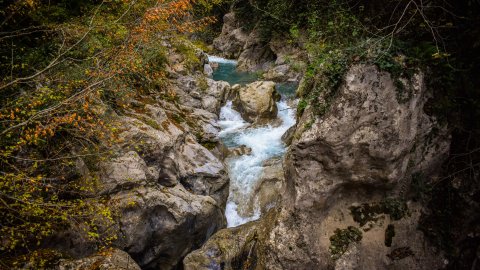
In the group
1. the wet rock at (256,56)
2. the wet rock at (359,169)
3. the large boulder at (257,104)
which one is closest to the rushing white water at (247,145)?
the large boulder at (257,104)

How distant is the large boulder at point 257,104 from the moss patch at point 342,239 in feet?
30.6

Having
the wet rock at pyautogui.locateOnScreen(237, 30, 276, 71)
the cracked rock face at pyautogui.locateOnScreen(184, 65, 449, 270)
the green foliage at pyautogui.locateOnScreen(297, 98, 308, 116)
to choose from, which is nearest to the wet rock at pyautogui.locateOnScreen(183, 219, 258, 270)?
the cracked rock face at pyautogui.locateOnScreen(184, 65, 449, 270)

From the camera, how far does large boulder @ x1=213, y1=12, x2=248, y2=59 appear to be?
3296 centimetres

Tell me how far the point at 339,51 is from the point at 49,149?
6754 mm

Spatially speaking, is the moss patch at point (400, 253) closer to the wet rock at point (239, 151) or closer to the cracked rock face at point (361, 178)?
the cracked rock face at point (361, 178)

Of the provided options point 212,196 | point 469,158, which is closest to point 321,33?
point 469,158

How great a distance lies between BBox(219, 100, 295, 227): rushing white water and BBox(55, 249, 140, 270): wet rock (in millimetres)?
4494

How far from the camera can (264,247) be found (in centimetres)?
701

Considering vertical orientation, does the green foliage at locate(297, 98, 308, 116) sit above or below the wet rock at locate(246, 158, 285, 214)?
above

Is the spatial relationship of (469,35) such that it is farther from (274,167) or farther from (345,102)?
(274,167)

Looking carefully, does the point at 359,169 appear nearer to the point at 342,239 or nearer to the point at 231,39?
the point at 342,239

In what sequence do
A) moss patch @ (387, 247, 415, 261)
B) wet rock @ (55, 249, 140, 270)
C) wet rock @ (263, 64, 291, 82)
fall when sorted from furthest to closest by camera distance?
wet rock @ (263, 64, 291, 82) < moss patch @ (387, 247, 415, 261) < wet rock @ (55, 249, 140, 270)

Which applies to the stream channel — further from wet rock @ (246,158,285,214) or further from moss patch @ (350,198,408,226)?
moss patch @ (350,198,408,226)

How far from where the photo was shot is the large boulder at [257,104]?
15.6 meters
